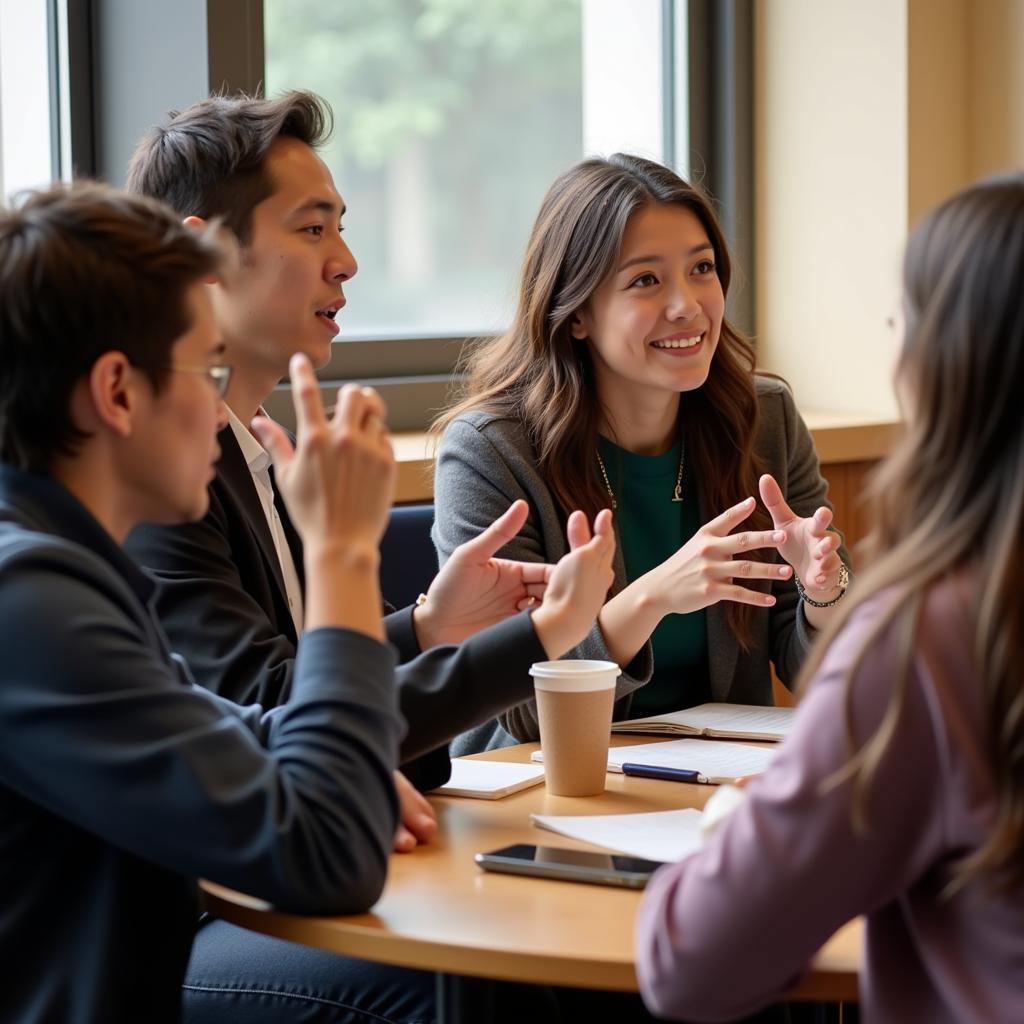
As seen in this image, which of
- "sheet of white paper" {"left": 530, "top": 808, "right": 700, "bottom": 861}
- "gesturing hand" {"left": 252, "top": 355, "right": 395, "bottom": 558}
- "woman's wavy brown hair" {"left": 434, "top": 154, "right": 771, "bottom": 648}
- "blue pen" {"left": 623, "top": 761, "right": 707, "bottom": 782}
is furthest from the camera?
"woman's wavy brown hair" {"left": 434, "top": 154, "right": 771, "bottom": 648}

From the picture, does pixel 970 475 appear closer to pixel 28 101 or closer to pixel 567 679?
pixel 567 679

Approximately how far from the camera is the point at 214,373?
1287 mm

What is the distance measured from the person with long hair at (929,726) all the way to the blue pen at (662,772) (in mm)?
613

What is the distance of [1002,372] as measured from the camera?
94cm

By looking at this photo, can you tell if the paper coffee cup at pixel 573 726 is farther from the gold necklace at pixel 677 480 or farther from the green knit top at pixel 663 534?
the gold necklace at pixel 677 480

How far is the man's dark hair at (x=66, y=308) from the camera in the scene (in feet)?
3.90

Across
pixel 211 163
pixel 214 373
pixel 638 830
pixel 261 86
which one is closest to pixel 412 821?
pixel 638 830

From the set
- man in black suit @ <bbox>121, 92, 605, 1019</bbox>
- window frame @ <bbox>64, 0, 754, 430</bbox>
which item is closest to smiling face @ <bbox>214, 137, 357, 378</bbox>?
man in black suit @ <bbox>121, 92, 605, 1019</bbox>

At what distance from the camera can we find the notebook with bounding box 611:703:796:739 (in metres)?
1.83

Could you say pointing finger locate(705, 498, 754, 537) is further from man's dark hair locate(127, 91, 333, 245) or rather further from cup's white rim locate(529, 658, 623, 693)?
man's dark hair locate(127, 91, 333, 245)

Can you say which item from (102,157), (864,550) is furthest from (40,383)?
(102,157)

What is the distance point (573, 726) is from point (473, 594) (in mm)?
239

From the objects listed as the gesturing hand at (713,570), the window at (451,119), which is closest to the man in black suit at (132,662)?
the gesturing hand at (713,570)

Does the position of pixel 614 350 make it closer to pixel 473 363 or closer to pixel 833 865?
pixel 473 363
